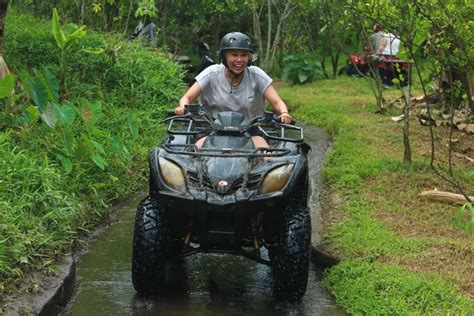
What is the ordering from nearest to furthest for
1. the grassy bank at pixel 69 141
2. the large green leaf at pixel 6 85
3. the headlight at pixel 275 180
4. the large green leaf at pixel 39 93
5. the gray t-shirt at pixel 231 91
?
the headlight at pixel 275 180 < the grassy bank at pixel 69 141 < the large green leaf at pixel 6 85 < the gray t-shirt at pixel 231 91 < the large green leaf at pixel 39 93

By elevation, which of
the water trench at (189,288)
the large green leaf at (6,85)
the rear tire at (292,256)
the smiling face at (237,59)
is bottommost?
the water trench at (189,288)

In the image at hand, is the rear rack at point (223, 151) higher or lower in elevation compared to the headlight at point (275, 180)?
higher

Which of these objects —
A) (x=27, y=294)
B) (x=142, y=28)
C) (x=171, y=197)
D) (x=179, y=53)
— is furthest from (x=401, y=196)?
(x=179, y=53)

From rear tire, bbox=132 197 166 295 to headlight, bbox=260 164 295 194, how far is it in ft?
2.15

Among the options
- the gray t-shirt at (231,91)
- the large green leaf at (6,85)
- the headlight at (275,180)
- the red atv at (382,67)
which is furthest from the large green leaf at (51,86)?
the red atv at (382,67)

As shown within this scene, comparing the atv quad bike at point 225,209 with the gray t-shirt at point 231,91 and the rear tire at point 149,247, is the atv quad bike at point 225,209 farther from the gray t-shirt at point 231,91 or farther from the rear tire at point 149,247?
the gray t-shirt at point 231,91

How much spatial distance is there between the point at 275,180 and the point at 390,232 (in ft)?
4.85

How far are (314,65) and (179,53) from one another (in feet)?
11.9

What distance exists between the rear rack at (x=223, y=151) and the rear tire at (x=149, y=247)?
365 mm

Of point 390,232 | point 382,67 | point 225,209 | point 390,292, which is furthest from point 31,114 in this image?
point 382,67

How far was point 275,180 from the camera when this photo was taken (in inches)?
171

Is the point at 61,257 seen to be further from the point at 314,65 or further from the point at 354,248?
the point at 314,65

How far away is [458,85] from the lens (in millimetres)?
7332

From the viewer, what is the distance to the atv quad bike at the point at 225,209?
429cm
